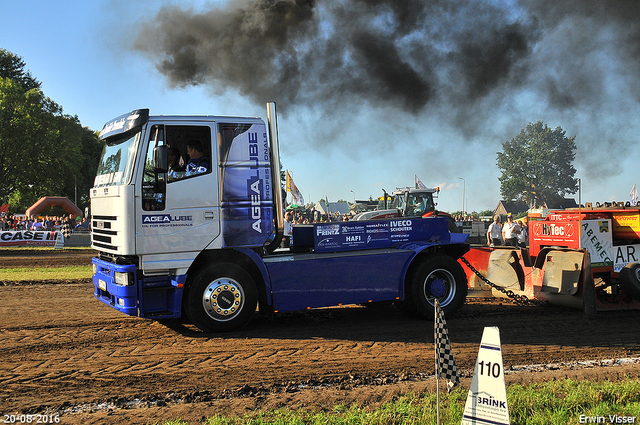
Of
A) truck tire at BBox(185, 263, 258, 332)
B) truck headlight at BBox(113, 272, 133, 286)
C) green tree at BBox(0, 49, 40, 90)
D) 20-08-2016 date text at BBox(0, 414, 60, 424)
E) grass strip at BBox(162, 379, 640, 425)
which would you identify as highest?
green tree at BBox(0, 49, 40, 90)

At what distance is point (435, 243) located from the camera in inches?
310

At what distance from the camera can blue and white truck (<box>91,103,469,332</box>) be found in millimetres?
6379

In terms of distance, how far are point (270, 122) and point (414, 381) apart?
3905mm

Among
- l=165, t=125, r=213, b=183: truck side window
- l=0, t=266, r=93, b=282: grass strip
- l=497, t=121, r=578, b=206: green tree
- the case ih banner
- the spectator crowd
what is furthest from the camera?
l=497, t=121, r=578, b=206: green tree

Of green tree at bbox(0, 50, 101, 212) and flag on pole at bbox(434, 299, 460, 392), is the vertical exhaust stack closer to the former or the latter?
flag on pole at bbox(434, 299, 460, 392)

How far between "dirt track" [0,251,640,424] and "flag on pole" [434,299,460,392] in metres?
0.67

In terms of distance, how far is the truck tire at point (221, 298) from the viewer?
656cm

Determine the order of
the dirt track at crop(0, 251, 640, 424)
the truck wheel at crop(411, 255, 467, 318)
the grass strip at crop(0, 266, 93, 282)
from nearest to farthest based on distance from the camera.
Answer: the dirt track at crop(0, 251, 640, 424) → the truck wheel at crop(411, 255, 467, 318) → the grass strip at crop(0, 266, 93, 282)

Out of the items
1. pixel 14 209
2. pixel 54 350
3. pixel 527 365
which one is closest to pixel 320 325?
pixel 527 365

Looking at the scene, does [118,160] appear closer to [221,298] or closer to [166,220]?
[166,220]

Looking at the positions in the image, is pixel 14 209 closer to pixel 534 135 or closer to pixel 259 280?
pixel 259 280

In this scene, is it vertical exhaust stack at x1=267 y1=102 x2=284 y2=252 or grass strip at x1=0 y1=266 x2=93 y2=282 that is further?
grass strip at x1=0 y1=266 x2=93 y2=282

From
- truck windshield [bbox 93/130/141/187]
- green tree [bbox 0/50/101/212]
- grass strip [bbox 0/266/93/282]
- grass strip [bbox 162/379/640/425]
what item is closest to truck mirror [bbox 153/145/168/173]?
truck windshield [bbox 93/130/141/187]

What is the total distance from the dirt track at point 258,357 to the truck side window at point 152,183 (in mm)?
1767
